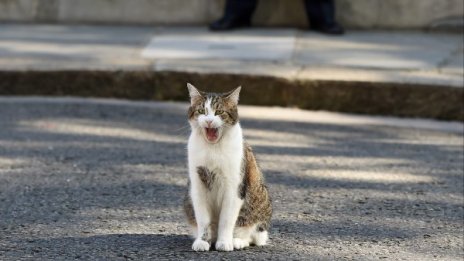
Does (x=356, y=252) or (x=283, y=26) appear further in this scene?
(x=283, y=26)

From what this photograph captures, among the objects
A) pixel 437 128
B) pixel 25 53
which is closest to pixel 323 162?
pixel 437 128

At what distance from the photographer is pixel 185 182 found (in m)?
6.84

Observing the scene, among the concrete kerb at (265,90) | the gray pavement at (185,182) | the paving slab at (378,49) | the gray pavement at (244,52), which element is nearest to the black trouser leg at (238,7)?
the gray pavement at (244,52)

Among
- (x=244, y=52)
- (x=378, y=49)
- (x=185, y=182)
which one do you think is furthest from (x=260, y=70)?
(x=185, y=182)

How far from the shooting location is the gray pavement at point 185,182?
552 centimetres

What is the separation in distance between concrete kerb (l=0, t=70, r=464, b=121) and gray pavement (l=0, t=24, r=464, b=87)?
63 millimetres

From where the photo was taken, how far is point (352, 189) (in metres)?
6.84

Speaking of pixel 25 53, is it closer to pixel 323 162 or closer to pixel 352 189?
pixel 323 162

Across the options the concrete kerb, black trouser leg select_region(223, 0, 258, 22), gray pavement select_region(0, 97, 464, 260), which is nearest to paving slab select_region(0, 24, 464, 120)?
the concrete kerb

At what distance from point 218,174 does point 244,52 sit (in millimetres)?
4935

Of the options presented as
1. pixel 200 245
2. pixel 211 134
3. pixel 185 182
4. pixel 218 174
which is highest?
pixel 211 134

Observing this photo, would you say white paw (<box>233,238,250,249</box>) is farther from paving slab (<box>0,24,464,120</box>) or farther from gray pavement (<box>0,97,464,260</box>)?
paving slab (<box>0,24,464,120</box>)

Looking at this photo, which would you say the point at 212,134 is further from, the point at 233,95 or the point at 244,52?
the point at 244,52

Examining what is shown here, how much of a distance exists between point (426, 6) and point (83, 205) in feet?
19.2
